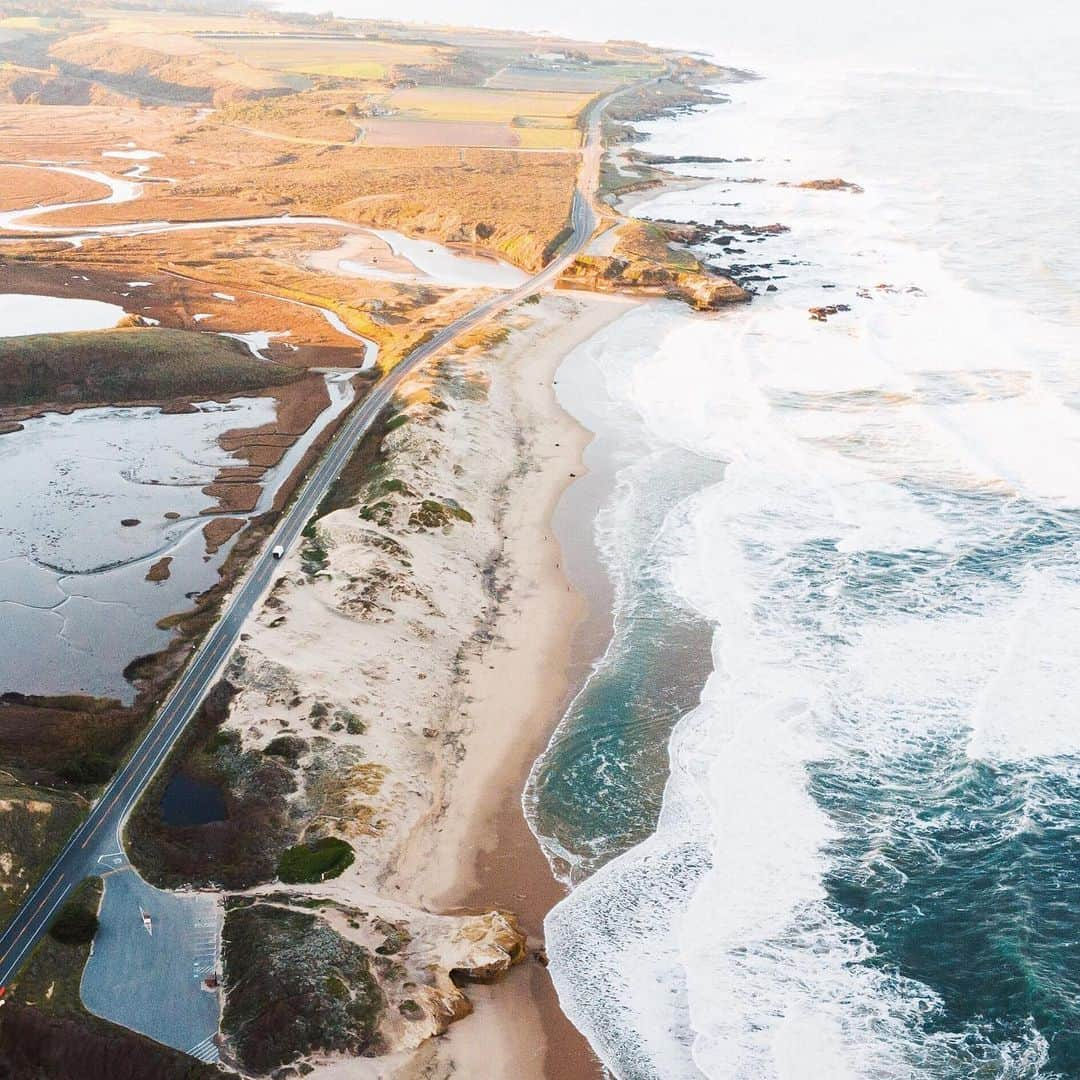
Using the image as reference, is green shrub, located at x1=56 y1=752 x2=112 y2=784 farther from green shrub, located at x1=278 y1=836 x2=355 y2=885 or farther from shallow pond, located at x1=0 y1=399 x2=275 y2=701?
green shrub, located at x1=278 y1=836 x2=355 y2=885

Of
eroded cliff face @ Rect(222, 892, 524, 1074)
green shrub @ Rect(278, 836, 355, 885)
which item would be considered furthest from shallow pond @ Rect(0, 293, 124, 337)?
eroded cliff face @ Rect(222, 892, 524, 1074)

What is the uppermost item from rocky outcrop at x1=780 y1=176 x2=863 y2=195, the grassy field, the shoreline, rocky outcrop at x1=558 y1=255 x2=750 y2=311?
rocky outcrop at x1=780 y1=176 x2=863 y2=195

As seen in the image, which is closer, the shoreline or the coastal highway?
the shoreline

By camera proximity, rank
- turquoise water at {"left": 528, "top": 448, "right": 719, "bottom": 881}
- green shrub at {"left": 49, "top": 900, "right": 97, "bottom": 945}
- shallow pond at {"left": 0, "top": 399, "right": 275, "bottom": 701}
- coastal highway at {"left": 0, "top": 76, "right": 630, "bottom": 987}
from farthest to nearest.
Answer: shallow pond at {"left": 0, "top": 399, "right": 275, "bottom": 701}, turquoise water at {"left": 528, "top": 448, "right": 719, "bottom": 881}, coastal highway at {"left": 0, "top": 76, "right": 630, "bottom": 987}, green shrub at {"left": 49, "top": 900, "right": 97, "bottom": 945}

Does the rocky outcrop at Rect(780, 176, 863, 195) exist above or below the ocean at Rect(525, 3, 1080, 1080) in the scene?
above

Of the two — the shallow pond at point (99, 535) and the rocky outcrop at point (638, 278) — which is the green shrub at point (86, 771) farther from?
the rocky outcrop at point (638, 278)

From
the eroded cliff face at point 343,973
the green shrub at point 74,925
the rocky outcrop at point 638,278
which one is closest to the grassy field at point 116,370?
the rocky outcrop at point 638,278
